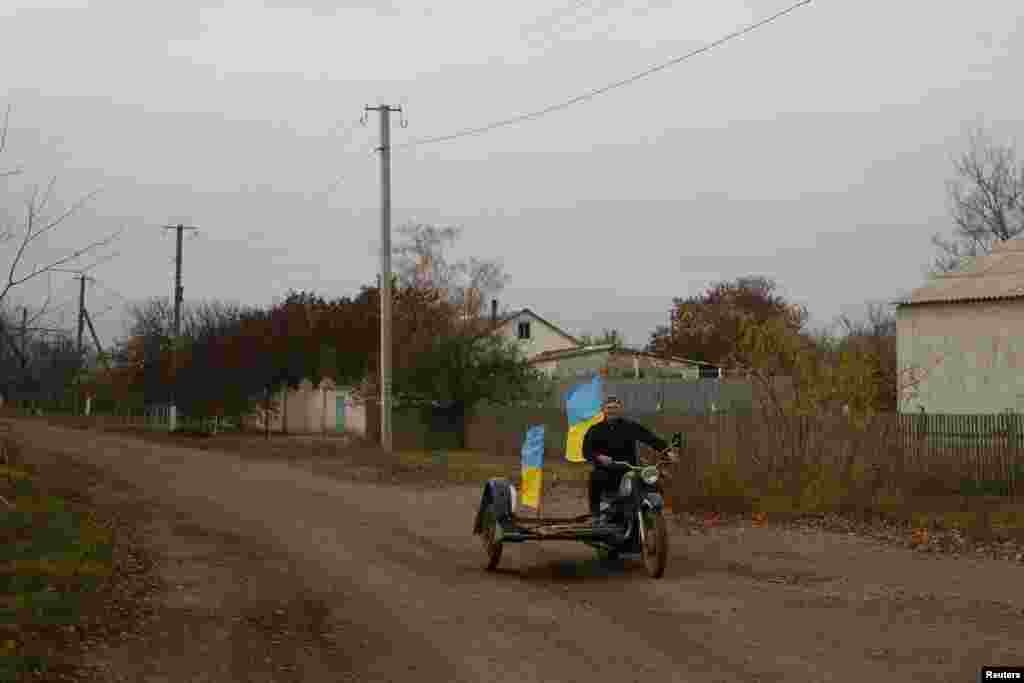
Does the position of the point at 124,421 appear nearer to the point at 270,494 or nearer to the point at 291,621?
the point at 270,494

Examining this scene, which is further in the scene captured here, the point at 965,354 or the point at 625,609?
the point at 965,354

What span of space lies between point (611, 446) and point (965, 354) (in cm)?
1869

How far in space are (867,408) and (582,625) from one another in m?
10.6

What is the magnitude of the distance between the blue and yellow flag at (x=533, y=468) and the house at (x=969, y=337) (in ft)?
53.8

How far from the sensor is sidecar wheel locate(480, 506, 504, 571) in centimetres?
1205

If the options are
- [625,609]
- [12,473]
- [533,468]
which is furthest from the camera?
[12,473]

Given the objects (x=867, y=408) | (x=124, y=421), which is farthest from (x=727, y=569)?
(x=124, y=421)

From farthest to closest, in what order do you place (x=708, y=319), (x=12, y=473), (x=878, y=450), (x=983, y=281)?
1. (x=708, y=319)
2. (x=983, y=281)
3. (x=12, y=473)
4. (x=878, y=450)

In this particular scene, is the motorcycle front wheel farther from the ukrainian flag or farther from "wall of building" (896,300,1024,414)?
"wall of building" (896,300,1024,414)

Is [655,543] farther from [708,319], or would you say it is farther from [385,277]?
[708,319]

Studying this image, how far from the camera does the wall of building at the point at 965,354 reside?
27.4 m

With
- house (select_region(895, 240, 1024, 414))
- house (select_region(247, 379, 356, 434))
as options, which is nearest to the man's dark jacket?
house (select_region(895, 240, 1024, 414))

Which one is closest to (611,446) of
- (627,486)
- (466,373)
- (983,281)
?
(627,486)

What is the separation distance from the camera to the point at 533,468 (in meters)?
12.6
